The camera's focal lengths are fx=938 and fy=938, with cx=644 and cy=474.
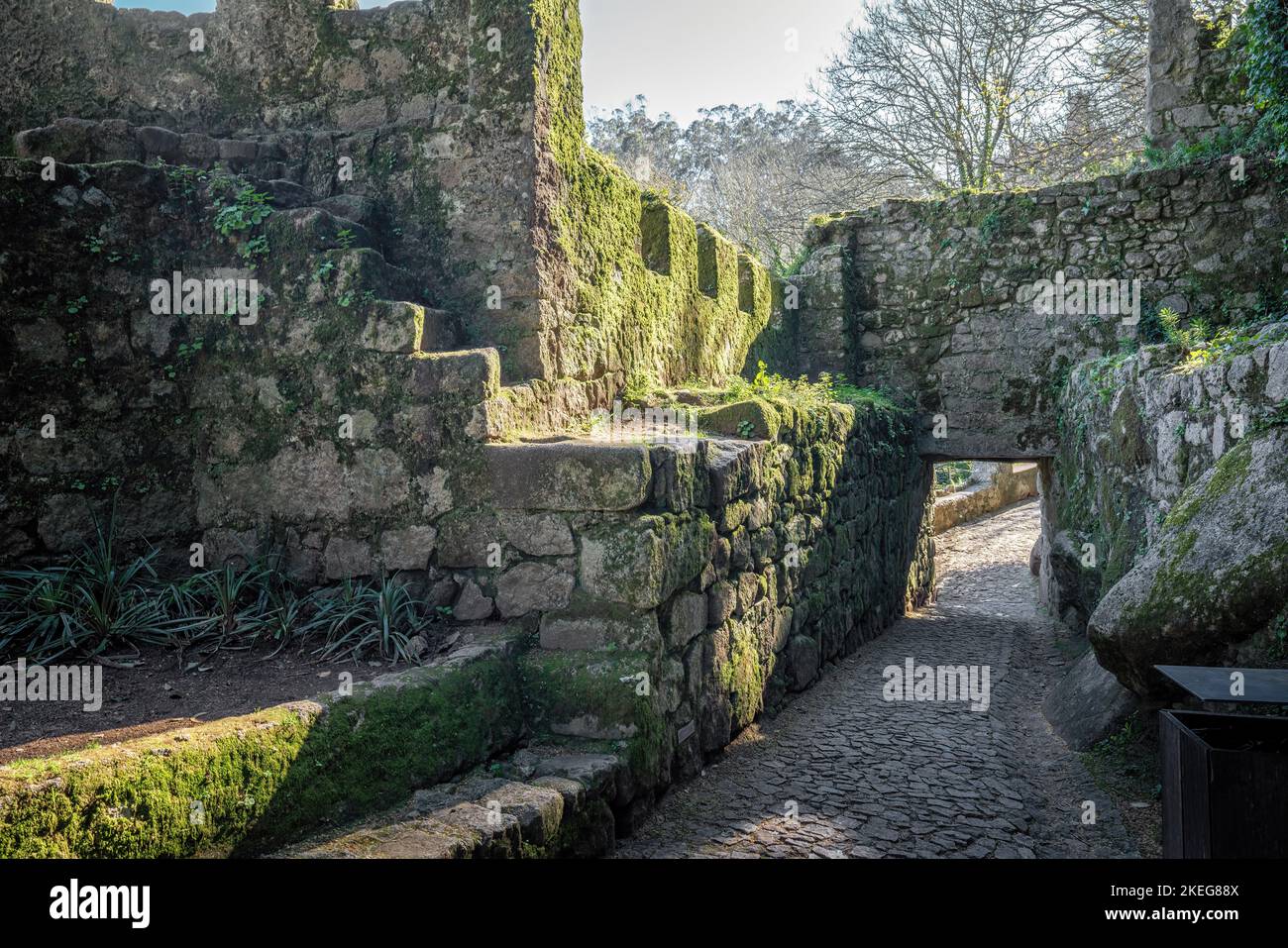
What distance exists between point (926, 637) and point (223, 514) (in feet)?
19.3

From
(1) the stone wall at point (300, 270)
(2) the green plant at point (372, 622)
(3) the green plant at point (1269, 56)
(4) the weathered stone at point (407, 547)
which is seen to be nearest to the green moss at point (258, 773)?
(2) the green plant at point (372, 622)

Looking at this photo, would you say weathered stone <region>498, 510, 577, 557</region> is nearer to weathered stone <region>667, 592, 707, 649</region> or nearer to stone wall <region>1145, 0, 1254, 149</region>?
weathered stone <region>667, 592, 707, 649</region>

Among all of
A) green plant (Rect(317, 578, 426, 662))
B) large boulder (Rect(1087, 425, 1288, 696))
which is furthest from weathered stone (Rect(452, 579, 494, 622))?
large boulder (Rect(1087, 425, 1288, 696))

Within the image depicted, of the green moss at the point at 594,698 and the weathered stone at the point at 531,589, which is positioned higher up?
the weathered stone at the point at 531,589

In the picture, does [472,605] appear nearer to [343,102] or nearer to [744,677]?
[744,677]

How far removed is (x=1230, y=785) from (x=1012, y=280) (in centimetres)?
729

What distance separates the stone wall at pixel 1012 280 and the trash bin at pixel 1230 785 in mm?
6665

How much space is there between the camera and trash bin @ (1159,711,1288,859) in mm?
2367

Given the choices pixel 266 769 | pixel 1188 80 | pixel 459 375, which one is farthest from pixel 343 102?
pixel 1188 80

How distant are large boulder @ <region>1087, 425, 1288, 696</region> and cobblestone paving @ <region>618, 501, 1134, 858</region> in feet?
2.50

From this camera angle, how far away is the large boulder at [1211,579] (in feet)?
10.8

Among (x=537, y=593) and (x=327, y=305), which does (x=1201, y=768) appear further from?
(x=327, y=305)

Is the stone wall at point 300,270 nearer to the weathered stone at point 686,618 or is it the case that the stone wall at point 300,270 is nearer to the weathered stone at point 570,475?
the weathered stone at point 570,475

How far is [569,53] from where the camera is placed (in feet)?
15.8
